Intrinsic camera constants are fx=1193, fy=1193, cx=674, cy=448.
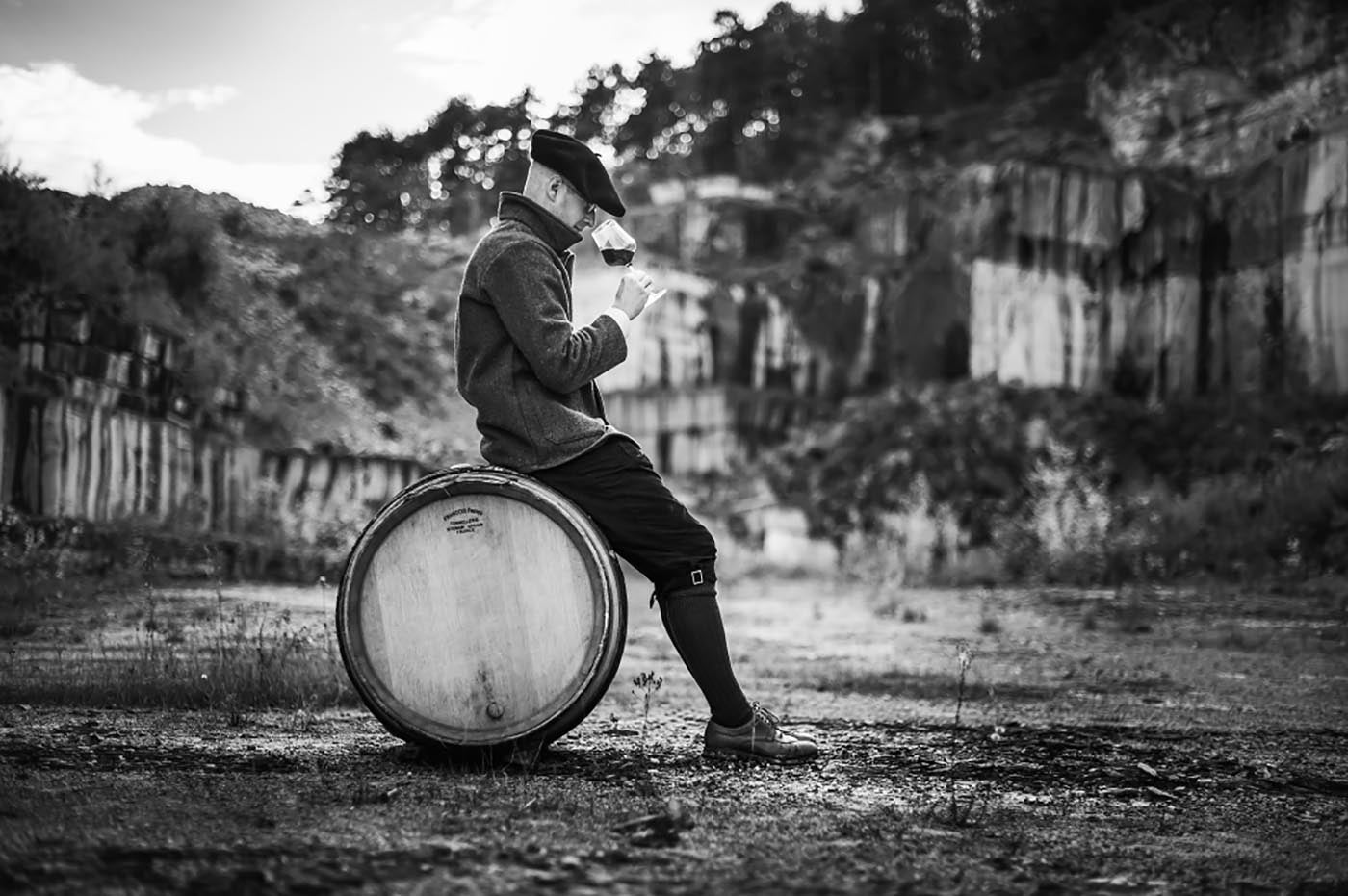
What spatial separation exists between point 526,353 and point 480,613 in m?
0.77

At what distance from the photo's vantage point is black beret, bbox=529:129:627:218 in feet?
12.3

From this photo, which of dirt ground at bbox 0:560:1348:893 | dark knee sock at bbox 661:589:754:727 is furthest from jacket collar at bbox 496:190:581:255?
dirt ground at bbox 0:560:1348:893

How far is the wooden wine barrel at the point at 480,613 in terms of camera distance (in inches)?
132

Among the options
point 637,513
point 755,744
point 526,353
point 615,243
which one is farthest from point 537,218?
point 755,744

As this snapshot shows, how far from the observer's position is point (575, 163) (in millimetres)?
3762

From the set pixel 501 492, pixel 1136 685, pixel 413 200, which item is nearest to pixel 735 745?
pixel 501 492

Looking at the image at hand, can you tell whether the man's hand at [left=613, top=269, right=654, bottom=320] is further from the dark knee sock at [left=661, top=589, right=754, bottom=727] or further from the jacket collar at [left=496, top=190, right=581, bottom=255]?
the dark knee sock at [left=661, top=589, right=754, bottom=727]

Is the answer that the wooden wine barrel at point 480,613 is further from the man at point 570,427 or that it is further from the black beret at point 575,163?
the black beret at point 575,163

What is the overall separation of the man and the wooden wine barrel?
7.0 inches

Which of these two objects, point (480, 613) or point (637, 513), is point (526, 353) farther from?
point (480, 613)

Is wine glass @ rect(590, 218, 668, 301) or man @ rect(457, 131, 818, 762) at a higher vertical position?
wine glass @ rect(590, 218, 668, 301)

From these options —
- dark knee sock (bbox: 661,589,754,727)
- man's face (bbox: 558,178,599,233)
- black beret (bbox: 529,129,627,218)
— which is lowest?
dark knee sock (bbox: 661,589,754,727)

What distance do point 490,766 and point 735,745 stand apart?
777 mm

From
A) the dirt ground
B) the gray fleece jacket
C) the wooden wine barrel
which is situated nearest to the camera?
the dirt ground
